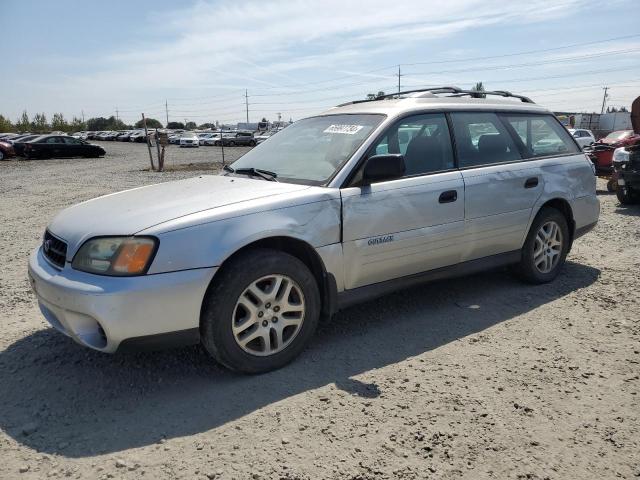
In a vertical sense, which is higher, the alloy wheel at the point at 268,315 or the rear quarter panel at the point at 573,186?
the rear quarter panel at the point at 573,186

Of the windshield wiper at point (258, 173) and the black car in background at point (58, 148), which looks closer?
the windshield wiper at point (258, 173)

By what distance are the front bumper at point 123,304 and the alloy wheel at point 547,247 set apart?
3.22 metres

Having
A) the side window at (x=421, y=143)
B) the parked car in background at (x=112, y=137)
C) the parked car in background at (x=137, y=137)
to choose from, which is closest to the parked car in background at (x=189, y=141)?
the parked car in background at (x=137, y=137)

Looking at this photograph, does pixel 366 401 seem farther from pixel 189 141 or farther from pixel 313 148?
pixel 189 141

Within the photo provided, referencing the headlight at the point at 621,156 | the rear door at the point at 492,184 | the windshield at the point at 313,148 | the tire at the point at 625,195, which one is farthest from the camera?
the headlight at the point at 621,156

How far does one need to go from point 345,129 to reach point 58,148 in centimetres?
2880

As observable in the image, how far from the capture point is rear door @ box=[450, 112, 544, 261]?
4.19 m

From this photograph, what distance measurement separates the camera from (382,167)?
348cm

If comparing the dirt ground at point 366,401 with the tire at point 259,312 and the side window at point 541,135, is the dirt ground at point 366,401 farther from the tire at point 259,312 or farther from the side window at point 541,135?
the side window at point 541,135

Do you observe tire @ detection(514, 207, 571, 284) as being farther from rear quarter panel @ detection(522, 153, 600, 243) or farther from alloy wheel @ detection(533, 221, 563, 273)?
rear quarter panel @ detection(522, 153, 600, 243)

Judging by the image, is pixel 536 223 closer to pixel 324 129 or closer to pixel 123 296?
pixel 324 129

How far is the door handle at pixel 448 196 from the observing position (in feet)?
13.0

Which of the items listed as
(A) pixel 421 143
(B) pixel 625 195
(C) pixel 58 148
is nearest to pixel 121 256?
(A) pixel 421 143

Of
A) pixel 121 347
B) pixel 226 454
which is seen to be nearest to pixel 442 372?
pixel 226 454
